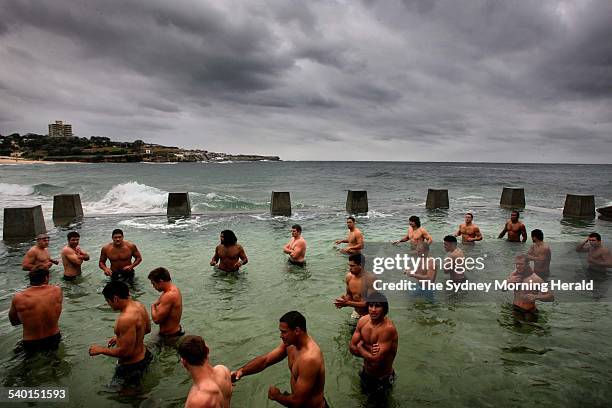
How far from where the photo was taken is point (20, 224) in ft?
43.9

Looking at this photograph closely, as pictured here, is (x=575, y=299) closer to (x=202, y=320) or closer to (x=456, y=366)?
(x=456, y=366)

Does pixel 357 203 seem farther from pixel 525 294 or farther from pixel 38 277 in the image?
pixel 38 277

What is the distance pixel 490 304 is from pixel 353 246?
4055 millimetres

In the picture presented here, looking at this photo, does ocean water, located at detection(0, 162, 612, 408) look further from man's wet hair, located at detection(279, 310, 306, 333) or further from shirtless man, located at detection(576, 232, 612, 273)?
man's wet hair, located at detection(279, 310, 306, 333)

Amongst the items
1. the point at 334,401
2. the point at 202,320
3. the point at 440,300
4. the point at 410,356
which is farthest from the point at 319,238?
the point at 334,401

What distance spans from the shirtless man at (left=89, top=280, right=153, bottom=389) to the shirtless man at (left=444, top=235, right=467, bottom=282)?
20.3 ft

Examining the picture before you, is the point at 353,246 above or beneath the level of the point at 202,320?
above

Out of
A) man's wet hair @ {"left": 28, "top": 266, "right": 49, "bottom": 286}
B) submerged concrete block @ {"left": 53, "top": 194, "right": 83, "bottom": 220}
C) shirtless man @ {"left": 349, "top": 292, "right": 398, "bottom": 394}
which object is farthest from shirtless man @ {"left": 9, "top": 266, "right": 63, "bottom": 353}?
submerged concrete block @ {"left": 53, "top": 194, "right": 83, "bottom": 220}

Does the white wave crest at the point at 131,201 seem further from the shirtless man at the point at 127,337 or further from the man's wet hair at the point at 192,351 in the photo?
the man's wet hair at the point at 192,351

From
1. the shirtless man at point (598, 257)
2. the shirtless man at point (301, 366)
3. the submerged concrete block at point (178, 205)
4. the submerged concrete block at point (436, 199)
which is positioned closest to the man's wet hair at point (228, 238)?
the shirtless man at point (301, 366)

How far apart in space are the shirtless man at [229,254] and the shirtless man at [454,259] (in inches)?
194

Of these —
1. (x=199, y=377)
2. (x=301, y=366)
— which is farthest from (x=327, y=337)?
(x=199, y=377)

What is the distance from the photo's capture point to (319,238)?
46.9 feet

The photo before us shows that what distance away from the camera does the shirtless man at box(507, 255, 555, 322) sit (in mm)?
6912
